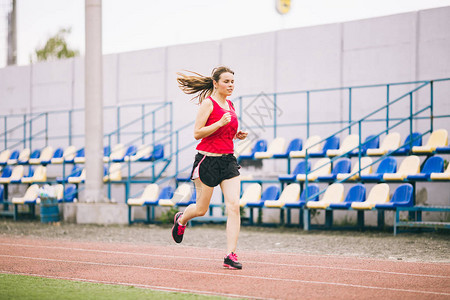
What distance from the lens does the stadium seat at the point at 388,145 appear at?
47.1 ft

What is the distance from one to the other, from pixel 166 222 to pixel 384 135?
20.0 feet

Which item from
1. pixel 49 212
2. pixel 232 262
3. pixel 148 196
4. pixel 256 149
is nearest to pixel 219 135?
pixel 232 262

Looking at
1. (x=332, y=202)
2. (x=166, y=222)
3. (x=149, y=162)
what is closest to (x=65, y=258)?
(x=332, y=202)

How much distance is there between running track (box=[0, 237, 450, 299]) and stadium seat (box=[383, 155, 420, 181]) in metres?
4.52

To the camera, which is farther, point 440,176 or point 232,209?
point 440,176

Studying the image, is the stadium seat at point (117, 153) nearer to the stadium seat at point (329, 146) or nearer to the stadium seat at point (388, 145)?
the stadium seat at point (329, 146)

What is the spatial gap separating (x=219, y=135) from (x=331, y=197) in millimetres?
7183

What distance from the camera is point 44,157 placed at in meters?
20.8

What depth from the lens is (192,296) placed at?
18.7 ft

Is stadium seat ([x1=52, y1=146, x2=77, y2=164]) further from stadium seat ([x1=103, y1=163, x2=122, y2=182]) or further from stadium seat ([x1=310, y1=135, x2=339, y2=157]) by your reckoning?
stadium seat ([x1=310, y1=135, x2=339, y2=157])

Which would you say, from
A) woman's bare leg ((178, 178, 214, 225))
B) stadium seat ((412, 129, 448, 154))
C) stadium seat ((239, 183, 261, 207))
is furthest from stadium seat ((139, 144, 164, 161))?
woman's bare leg ((178, 178, 214, 225))

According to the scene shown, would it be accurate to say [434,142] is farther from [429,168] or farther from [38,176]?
[38,176]

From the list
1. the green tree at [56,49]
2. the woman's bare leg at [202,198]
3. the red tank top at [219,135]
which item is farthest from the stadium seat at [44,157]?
the green tree at [56,49]

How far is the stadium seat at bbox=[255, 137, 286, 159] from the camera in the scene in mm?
16078
